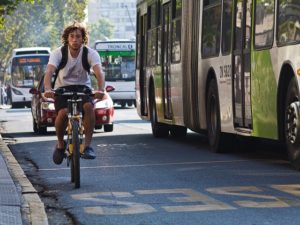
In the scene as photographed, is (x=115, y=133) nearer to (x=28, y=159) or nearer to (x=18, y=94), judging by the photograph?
(x=28, y=159)

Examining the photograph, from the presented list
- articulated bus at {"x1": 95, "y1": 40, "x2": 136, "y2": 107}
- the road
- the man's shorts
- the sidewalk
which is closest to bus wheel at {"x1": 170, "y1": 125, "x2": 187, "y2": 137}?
the road

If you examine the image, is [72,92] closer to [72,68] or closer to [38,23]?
[72,68]

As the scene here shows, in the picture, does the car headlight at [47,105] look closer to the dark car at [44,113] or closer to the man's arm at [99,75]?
the dark car at [44,113]

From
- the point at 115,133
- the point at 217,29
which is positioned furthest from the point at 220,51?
the point at 115,133

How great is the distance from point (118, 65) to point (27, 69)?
740 cm

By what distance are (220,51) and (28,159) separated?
128 inches

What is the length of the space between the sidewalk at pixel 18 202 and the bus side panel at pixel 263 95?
2.94 metres

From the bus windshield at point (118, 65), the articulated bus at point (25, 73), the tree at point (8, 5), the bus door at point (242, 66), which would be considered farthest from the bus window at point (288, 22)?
the articulated bus at point (25, 73)

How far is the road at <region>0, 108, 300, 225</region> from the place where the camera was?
886 cm

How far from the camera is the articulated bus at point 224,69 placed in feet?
41.2

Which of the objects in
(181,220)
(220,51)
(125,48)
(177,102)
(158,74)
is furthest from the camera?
(125,48)

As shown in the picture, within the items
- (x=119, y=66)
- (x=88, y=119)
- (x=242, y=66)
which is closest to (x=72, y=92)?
(x=88, y=119)

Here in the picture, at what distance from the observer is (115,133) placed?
2423cm

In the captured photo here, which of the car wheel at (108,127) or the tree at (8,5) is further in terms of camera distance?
the tree at (8,5)
